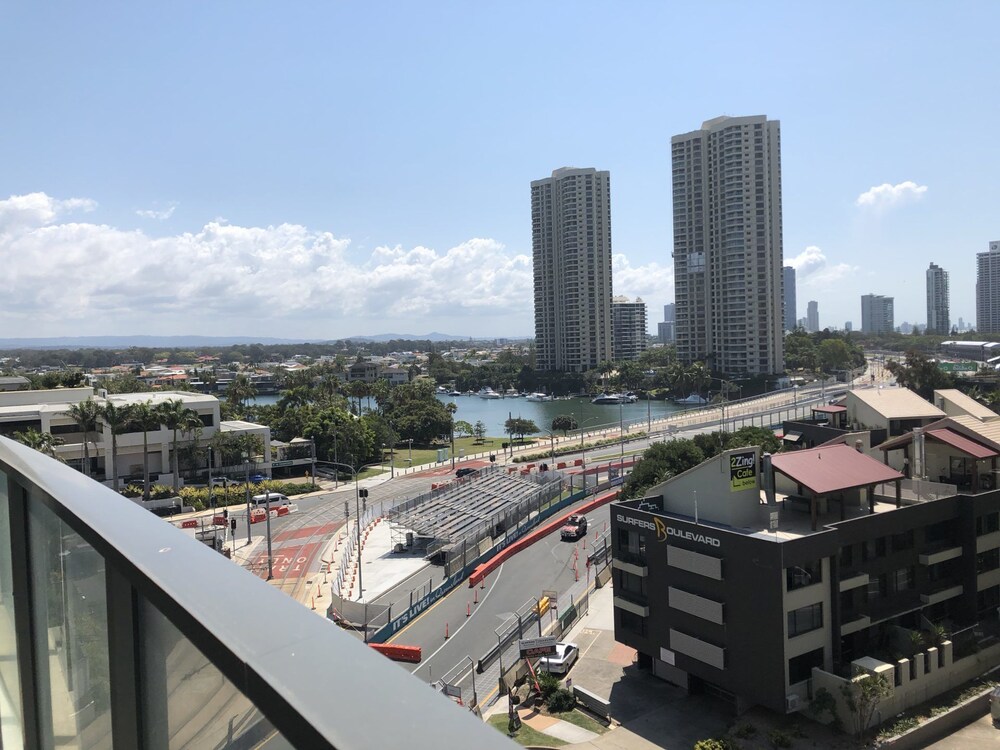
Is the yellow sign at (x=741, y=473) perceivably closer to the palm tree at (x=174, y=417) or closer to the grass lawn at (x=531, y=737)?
the grass lawn at (x=531, y=737)

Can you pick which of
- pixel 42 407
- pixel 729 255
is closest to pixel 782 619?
pixel 42 407

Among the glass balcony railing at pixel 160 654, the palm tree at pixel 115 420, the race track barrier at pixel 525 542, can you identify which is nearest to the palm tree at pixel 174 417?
the palm tree at pixel 115 420

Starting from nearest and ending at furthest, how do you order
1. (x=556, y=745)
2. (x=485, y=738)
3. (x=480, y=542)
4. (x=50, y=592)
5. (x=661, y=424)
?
(x=485, y=738)
(x=50, y=592)
(x=556, y=745)
(x=480, y=542)
(x=661, y=424)

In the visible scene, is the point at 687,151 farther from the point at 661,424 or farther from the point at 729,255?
the point at 661,424

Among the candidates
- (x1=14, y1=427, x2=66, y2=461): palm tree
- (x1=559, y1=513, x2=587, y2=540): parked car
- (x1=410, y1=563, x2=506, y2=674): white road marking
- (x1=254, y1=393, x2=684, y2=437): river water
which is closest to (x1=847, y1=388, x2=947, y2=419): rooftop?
(x1=559, y1=513, x2=587, y2=540): parked car

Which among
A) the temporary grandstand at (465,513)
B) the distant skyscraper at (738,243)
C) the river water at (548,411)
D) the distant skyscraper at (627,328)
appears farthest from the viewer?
the distant skyscraper at (627,328)

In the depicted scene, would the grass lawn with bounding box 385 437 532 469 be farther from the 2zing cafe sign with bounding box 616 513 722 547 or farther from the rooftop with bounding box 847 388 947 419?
the 2zing cafe sign with bounding box 616 513 722 547
